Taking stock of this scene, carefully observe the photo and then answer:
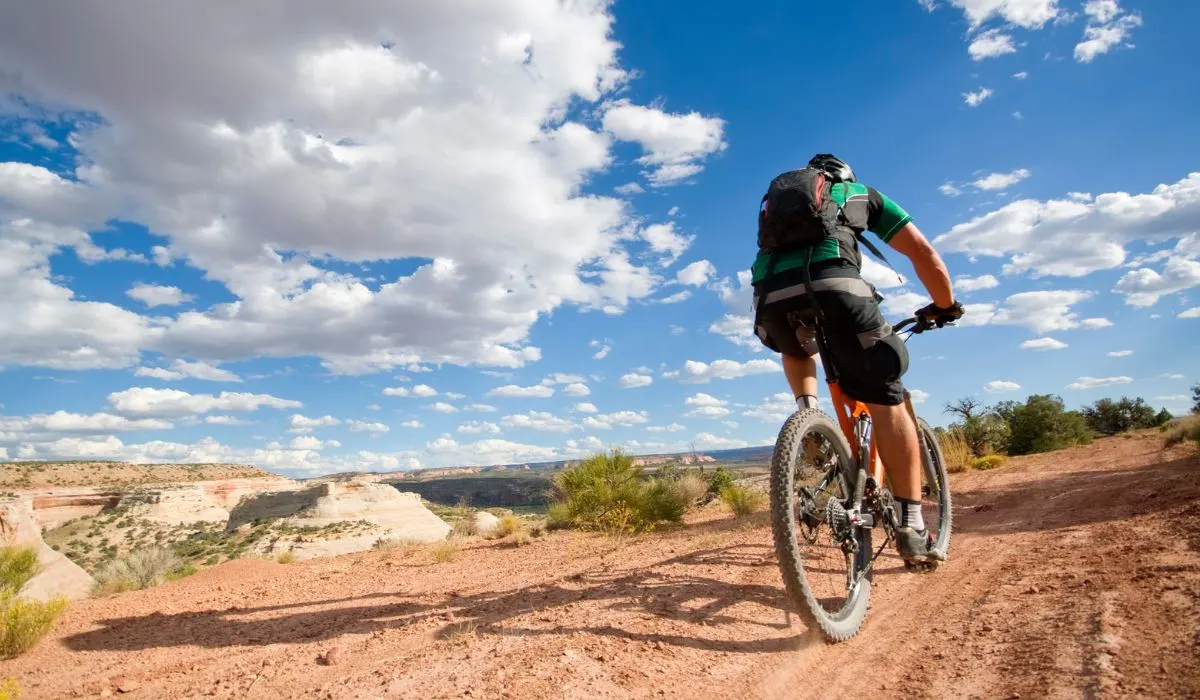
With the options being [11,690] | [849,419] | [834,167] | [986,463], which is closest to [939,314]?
[849,419]

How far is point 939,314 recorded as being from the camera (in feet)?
11.5

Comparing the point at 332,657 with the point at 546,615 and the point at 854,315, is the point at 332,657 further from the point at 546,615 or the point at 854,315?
the point at 854,315

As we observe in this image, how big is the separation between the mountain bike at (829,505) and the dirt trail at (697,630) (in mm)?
173

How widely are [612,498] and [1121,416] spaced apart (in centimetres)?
3331

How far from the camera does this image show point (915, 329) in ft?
12.1

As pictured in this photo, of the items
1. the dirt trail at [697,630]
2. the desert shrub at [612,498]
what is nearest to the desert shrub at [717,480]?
the desert shrub at [612,498]

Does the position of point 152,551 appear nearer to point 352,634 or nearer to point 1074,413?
point 352,634

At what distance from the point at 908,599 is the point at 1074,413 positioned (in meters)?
24.3

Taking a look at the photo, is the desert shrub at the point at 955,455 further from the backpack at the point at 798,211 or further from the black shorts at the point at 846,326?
the backpack at the point at 798,211

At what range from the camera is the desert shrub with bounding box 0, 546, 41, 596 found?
765 centimetres

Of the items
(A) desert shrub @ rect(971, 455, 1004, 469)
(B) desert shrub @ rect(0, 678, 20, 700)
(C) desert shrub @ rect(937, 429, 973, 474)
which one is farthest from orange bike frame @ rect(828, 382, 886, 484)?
(A) desert shrub @ rect(971, 455, 1004, 469)

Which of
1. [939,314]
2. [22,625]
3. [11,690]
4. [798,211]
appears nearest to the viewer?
[798,211]

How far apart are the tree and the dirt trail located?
58.3 feet

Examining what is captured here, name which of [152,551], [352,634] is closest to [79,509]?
[152,551]
